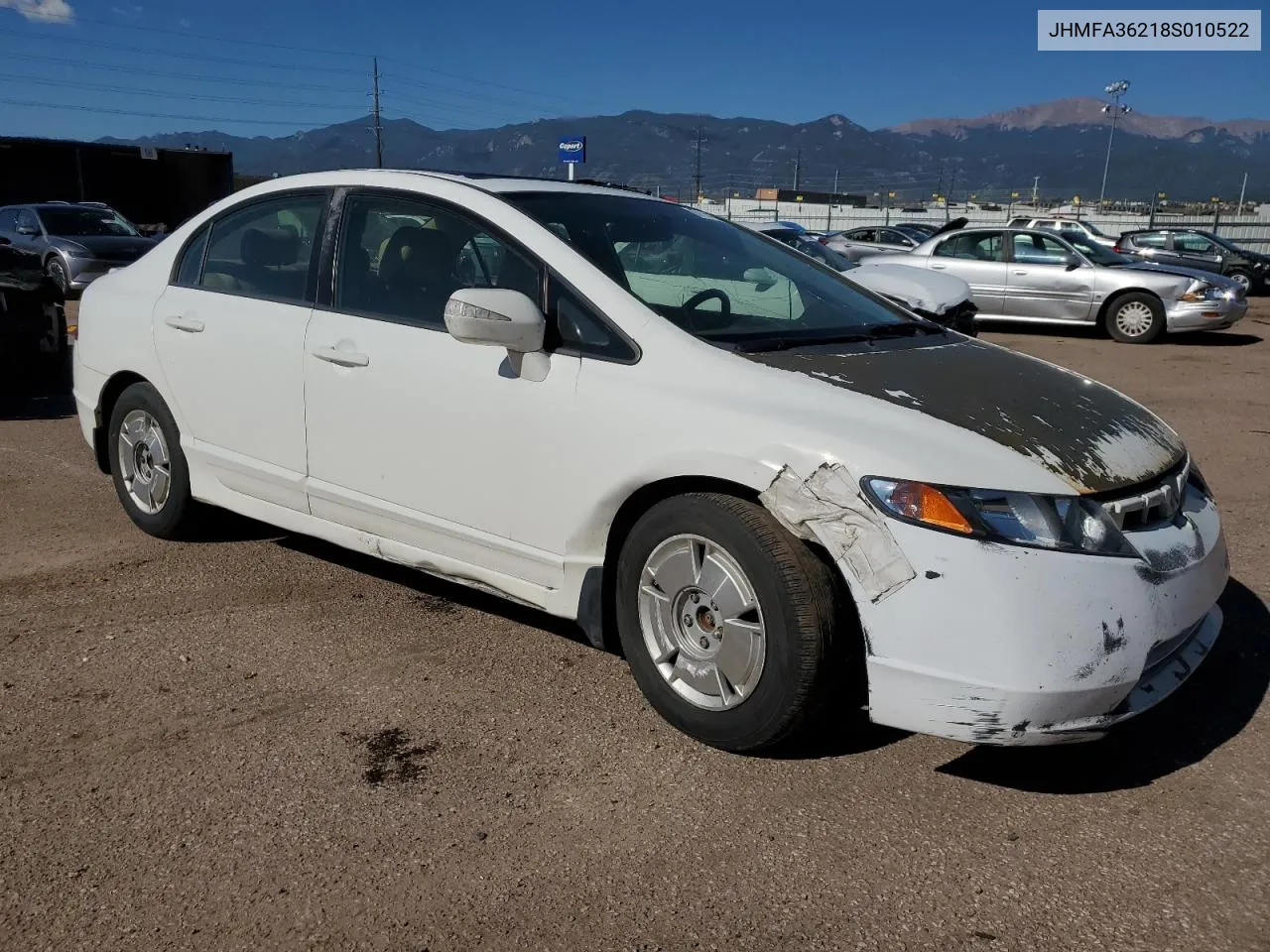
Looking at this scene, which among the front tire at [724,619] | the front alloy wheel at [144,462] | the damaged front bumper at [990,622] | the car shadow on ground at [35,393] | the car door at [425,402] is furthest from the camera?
the car shadow on ground at [35,393]

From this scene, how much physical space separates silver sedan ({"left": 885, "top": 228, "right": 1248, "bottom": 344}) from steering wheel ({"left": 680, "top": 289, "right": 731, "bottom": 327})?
12.4 m

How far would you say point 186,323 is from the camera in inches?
171

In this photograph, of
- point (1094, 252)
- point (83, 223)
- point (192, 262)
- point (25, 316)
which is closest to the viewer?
point (192, 262)

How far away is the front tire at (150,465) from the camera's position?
4.52m

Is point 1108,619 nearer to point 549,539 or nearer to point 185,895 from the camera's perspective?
point 549,539

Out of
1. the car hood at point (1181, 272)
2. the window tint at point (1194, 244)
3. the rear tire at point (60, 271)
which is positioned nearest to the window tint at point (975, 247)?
the car hood at point (1181, 272)

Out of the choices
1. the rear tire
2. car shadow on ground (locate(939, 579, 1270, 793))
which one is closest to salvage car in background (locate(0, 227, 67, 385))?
the rear tire

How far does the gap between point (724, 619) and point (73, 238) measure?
16.6 metres

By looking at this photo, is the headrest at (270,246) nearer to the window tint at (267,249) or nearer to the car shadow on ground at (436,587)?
the window tint at (267,249)

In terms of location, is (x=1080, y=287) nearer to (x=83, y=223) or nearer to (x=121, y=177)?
(x=83, y=223)

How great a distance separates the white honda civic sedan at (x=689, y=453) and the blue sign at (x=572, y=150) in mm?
25054

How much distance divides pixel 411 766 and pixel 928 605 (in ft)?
4.77

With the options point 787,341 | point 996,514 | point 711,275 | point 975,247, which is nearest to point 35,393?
point 711,275

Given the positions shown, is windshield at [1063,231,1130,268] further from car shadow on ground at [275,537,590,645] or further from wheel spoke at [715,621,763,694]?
wheel spoke at [715,621,763,694]
